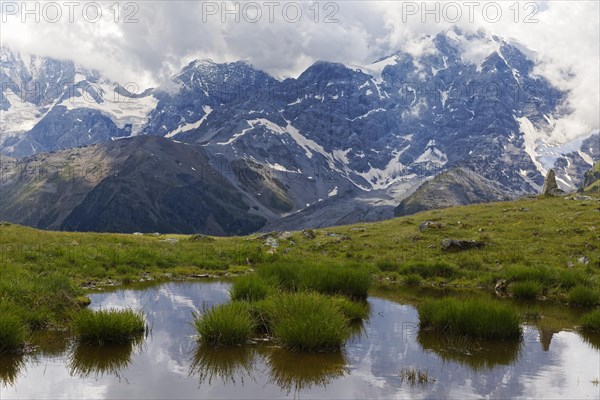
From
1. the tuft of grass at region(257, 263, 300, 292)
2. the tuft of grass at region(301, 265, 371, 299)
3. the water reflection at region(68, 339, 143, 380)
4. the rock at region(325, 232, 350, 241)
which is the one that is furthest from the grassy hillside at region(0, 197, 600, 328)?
the tuft of grass at region(301, 265, 371, 299)

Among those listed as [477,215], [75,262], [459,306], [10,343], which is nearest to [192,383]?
[10,343]

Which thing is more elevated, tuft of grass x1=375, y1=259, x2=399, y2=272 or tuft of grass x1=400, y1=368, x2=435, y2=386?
tuft of grass x1=375, y1=259, x2=399, y2=272

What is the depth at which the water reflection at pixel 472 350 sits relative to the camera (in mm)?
15492

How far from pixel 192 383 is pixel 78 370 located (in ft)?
10.2

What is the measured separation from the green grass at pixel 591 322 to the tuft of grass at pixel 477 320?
3.71m

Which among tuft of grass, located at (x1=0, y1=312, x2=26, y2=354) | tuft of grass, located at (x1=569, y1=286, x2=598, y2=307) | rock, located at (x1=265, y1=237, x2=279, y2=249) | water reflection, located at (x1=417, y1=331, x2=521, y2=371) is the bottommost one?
water reflection, located at (x1=417, y1=331, x2=521, y2=371)

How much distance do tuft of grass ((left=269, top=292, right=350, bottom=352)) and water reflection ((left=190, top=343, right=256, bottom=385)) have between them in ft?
3.75

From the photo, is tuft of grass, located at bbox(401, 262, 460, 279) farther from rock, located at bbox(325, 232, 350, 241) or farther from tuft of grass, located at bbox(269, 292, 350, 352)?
tuft of grass, located at bbox(269, 292, 350, 352)

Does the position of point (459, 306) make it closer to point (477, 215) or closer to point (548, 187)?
point (477, 215)

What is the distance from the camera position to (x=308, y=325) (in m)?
15.6

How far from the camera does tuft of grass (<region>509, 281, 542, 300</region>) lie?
88.6ft

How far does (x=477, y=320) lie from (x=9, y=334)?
13867 mm

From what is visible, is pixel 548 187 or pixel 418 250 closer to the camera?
pixel 418 250

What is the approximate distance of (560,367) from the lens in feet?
50.2
